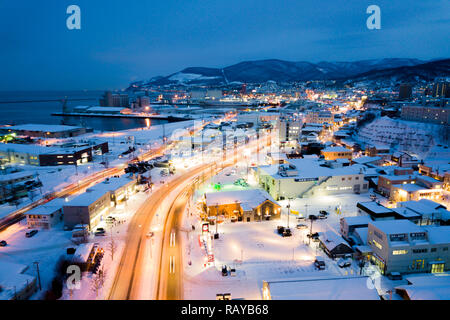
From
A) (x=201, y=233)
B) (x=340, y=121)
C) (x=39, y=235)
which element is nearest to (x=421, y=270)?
(x=201, y=233)

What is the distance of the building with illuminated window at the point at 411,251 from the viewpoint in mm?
6336

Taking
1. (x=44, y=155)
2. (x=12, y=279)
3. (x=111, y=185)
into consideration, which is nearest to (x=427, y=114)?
(x=111, y=185)

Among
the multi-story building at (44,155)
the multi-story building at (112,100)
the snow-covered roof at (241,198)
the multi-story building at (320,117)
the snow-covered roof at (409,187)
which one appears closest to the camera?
the snow-covered roof at (241,198)

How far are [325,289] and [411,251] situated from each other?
3.03m

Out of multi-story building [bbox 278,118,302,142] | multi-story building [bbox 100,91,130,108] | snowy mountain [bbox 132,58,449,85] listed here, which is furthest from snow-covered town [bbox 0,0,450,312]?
snowy mountain [bbox 132,58,449,85]

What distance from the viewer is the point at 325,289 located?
463 centimetres

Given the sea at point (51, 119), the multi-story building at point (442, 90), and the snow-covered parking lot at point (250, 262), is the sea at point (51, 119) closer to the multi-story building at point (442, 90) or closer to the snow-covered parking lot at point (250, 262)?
the snow-covered parking lot at point (250, 262)

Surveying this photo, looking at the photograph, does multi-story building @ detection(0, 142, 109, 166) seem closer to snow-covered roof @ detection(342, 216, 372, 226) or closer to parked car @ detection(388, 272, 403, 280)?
snow-covered roof @ detection(342, 216, 372, 226)

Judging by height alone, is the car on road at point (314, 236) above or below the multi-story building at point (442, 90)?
below

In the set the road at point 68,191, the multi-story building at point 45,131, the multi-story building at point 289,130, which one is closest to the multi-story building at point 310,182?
the road at point 68,191

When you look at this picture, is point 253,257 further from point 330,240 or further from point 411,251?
point 411,251

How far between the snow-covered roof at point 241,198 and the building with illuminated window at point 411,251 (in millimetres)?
3331

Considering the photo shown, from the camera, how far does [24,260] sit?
6727 mm
